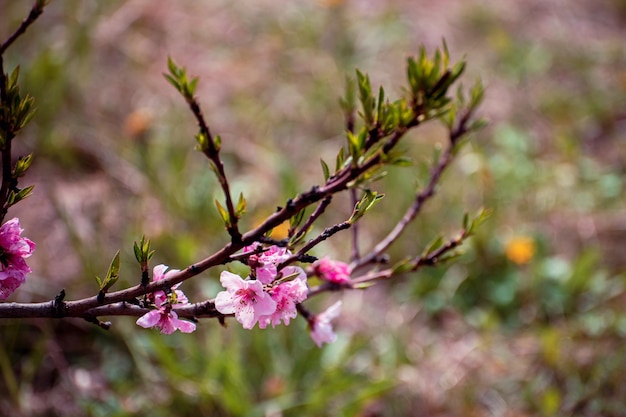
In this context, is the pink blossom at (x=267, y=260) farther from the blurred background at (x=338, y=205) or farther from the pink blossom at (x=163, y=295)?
the blurred background at (x=338, y=205)

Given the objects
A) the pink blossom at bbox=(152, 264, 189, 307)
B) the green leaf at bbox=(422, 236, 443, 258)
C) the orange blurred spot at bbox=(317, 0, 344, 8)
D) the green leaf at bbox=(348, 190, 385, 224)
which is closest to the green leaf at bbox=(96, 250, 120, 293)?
the pink blossom at bbox=(152, 264, 189, 307)

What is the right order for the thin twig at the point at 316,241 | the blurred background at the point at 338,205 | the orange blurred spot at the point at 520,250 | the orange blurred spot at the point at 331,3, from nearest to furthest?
the thin twig at the point at 316,241 < the blurred background at the point at 338,205 < the orange blurred spot at the point at 520,250 < the orange blurred spot at the point at 331,3

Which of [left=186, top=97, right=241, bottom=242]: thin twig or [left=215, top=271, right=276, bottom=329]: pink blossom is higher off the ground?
[left=186, top=97, right=241, bottom=242]: thin twig

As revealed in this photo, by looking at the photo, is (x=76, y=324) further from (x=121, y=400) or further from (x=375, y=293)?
(x=375, y=293)

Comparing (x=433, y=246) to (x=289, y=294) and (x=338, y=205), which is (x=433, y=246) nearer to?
(x=289, y=294)

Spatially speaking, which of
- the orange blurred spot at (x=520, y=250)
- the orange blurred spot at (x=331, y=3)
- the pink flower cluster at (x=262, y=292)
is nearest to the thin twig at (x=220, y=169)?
the pink flower cluster at (x=262, y=292)

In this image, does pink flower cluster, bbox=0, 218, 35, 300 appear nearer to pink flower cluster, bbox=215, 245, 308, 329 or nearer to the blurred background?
pink flower cluster, bbox=215, 245, 308, 329
